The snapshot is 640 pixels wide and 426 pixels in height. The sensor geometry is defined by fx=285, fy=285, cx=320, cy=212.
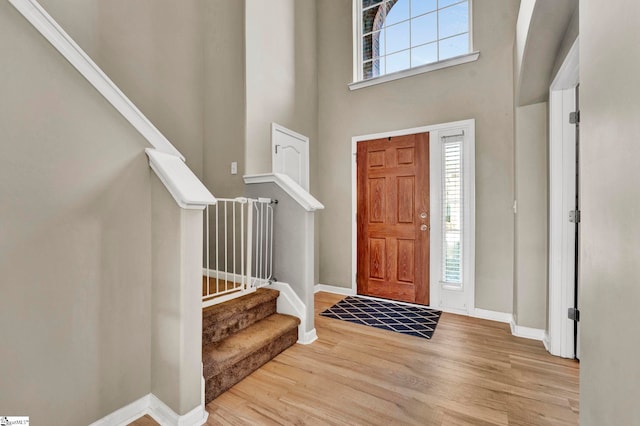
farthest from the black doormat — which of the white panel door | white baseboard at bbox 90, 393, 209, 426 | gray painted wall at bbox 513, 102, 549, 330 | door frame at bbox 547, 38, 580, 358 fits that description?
white baseboard at bbox 90, 393, 209, 426

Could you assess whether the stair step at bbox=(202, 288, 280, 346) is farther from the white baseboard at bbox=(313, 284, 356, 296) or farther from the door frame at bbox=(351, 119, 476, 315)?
the door frame at bbox=(351, 119, 476, 315)

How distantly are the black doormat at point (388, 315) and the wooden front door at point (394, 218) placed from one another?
0.16 meters

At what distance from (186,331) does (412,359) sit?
167 cm

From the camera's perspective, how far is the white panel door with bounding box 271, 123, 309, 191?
3.27m

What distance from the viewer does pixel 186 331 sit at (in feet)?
4.94

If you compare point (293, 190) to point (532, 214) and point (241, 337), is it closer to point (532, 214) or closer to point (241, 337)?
point (241, 337)

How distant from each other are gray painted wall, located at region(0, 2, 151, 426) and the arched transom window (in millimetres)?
3218

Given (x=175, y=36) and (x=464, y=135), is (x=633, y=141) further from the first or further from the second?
(x=175, y=36)

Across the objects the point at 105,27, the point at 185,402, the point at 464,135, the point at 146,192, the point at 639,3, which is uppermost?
the point at 105,27

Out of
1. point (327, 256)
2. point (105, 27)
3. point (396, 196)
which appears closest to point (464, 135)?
point (396, 196)

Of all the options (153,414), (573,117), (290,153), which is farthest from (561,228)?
(153,414)

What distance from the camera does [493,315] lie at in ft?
9.77

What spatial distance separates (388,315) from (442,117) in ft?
7.53

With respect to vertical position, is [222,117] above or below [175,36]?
below
